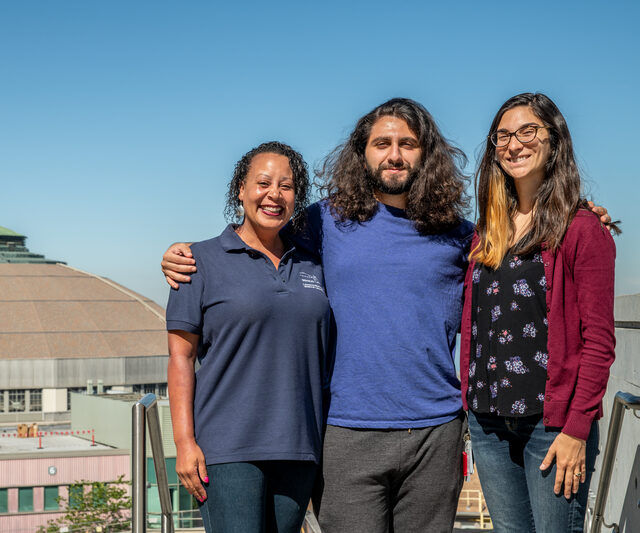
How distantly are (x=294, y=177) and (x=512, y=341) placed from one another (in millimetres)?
1065

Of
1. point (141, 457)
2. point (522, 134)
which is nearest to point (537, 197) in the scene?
point (522, 134)

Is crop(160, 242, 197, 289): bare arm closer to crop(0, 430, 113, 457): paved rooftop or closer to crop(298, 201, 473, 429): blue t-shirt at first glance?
crop(298, 201, 473, 429): blue t-shirt

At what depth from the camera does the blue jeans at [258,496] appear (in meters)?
3.09

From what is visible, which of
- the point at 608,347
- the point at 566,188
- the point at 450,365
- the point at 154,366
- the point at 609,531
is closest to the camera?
the point at 608,347

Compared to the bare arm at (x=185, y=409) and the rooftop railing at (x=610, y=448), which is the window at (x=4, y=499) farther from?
the bare arm at (x=185, y=409)

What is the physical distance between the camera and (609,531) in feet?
19.2

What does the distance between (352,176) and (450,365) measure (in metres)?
0.92

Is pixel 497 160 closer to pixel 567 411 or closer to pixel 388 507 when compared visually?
pixel 567 411

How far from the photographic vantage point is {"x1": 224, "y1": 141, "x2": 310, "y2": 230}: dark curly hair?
341 centimetres

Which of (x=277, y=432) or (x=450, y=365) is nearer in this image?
(x=277, y=432)

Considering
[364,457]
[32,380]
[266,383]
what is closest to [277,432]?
[266,383]

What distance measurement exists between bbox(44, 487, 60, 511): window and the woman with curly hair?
99.6 ft

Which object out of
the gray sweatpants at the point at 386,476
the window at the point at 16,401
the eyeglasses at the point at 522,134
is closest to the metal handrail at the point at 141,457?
the gray sweatpants at the point at 386,476

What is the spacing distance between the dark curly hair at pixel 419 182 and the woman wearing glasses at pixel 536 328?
12.0 inches
